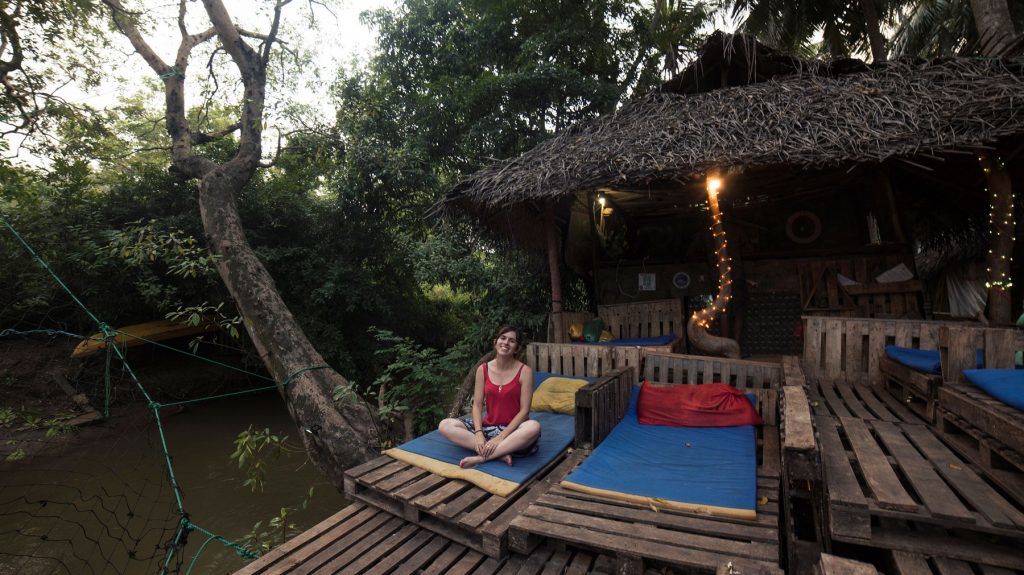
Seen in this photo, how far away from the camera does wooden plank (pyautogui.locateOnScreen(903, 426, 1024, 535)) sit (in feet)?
5.92

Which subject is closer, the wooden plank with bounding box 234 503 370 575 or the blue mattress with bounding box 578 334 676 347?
the wooden plank with bounding box 234 503 370 575

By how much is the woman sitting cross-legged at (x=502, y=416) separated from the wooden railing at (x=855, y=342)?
129 inches

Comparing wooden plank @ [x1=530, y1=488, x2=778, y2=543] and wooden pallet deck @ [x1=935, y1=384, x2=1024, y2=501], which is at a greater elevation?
wooden pallet deck @ [x1=935, y1=384, x2=1024, y2=501]

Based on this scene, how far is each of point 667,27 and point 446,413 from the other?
11.2 meters

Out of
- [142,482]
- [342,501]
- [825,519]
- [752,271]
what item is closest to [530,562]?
[825,519]

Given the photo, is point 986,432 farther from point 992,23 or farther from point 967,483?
point 992,23

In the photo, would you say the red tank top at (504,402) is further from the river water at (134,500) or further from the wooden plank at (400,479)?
the river water at (134,500)

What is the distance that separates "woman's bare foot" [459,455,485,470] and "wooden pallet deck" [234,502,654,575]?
1.75 ft

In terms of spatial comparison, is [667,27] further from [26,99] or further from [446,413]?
[26,99]

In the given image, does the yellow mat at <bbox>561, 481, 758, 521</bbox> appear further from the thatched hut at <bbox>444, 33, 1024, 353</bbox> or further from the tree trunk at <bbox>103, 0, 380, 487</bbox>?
the tree trunk at <bbox>103, 0, 380, 487</bbox>

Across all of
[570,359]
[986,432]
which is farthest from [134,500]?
[986,432]

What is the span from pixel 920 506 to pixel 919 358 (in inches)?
99.5

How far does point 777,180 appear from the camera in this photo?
24.1ft

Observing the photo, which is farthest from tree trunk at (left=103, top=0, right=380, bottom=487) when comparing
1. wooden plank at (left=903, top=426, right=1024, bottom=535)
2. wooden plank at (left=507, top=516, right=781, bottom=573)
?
wooden plank at (left=903, top=426, right=1024, bottom=535)
